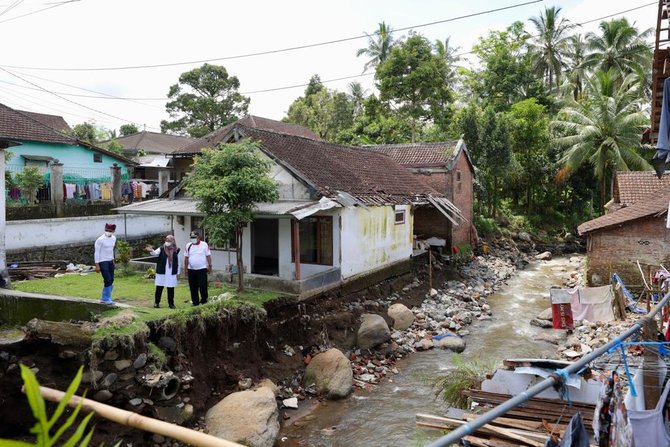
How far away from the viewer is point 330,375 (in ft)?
38.5

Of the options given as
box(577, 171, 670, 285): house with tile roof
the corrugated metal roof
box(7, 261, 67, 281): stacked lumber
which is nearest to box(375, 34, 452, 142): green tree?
box(577, 171, 670, 285): house with tile roof

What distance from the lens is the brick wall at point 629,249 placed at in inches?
693

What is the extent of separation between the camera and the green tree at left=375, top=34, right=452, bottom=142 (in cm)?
3036

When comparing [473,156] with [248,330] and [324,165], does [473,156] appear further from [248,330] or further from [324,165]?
[248,330]

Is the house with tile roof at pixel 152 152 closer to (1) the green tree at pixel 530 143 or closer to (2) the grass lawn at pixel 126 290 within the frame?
(2) the grass lawn at pixel 126 290

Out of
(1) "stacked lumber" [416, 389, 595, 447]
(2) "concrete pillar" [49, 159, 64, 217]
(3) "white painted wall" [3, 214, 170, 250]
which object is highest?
(2) "concrete pillar" [49, 159, 64, 217]

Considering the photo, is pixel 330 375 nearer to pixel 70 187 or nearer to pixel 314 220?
pixel 314 220

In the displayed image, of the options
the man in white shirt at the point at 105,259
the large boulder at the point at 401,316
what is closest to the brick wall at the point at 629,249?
the large boulder at the point at 401,316

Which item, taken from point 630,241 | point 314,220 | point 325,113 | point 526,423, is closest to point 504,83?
point 325,113

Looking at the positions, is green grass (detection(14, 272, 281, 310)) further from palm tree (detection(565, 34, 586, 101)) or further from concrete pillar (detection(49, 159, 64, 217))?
palm tree (detection(565, 34, 586, 101))

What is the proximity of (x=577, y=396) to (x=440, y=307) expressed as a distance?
13.1m

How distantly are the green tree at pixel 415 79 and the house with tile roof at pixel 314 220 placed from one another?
12.5m

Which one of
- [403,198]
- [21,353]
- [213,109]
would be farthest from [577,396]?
[213,109]

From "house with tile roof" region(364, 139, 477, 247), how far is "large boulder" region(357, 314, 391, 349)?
33.4 ft
